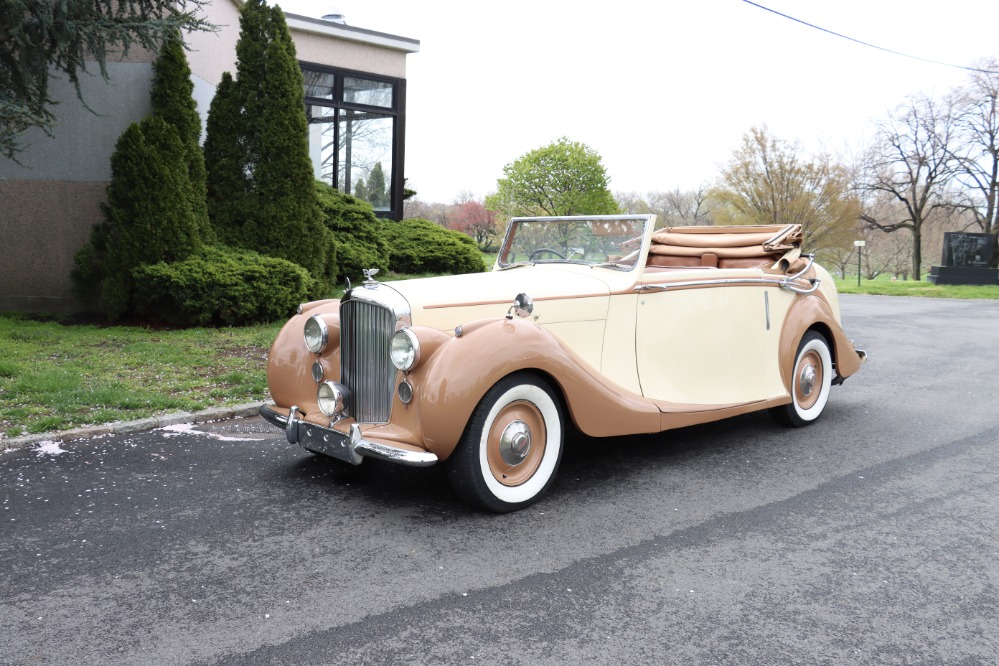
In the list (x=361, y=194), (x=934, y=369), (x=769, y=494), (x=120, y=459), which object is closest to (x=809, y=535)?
(x=769, y=494)

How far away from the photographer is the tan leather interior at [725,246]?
5.76 meters

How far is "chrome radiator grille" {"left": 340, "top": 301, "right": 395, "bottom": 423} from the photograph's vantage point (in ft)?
13.3

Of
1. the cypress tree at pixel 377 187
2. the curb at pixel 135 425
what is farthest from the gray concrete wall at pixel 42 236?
the cypress tree at pixel 377 187

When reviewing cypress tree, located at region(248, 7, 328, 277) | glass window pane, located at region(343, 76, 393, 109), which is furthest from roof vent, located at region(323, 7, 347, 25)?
cypress tree, located at region(248, 7, 328, 277)

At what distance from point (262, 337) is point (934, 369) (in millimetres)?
7440

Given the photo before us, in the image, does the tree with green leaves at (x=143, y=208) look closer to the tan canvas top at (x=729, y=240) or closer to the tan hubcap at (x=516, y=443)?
the tan canvas top at (x=729, y=240)

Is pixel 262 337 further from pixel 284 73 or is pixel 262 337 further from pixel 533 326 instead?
pixel 533 326

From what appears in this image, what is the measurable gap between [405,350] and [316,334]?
2.93ft

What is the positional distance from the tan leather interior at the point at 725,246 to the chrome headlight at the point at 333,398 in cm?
280

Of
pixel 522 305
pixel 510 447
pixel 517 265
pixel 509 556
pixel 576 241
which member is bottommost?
pixel 509 556

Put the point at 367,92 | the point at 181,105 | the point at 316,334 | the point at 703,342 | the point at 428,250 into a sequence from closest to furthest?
the point at 316,334
the point at 703,342
the point at 181,105
the point at 428,250
the point at 367,92

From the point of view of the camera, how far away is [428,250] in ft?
50.1

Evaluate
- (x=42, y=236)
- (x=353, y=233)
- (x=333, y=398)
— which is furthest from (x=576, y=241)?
(x=353, y=233)

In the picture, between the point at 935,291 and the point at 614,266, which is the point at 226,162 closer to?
the point at 614,266
